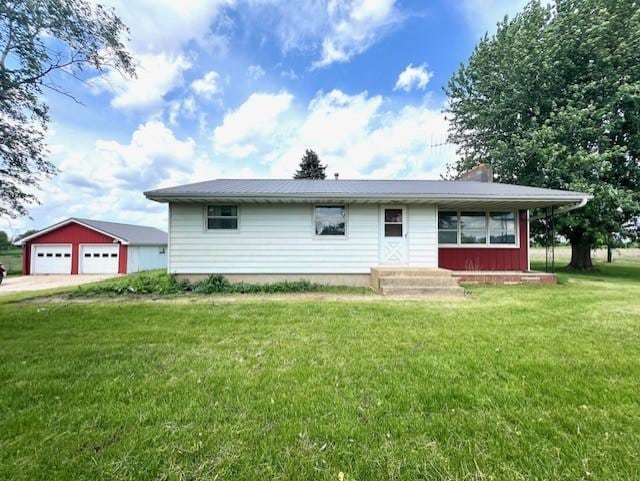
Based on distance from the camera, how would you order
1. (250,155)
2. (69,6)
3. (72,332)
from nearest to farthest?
(72,332) → (69,6) → (250,155)

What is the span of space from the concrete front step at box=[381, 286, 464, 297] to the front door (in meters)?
1.67

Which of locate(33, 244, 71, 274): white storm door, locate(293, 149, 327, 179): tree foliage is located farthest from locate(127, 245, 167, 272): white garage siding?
locate(293, 149, 327, 179): tree foliage

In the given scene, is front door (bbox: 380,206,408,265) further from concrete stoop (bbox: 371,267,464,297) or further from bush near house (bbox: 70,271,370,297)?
bush near house (bbox: 70,271,370,297)

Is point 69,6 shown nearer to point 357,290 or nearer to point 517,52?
point 357,290

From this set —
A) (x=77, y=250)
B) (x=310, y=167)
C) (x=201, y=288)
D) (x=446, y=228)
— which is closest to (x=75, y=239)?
(x=77, y=250)

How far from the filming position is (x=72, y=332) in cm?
453

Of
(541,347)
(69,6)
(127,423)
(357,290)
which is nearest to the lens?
(127,423)

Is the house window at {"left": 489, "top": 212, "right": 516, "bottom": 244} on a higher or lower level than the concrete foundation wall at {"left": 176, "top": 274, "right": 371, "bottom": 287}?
higher

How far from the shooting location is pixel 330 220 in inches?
358

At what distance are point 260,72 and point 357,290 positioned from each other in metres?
9.87

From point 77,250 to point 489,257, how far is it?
2334cm

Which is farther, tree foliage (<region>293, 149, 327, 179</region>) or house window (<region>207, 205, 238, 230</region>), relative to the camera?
tree foliage (<region>293, 149, 327, 179</region>)

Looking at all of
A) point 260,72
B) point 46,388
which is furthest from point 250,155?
point 46,388

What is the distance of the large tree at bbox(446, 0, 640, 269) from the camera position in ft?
39.4
